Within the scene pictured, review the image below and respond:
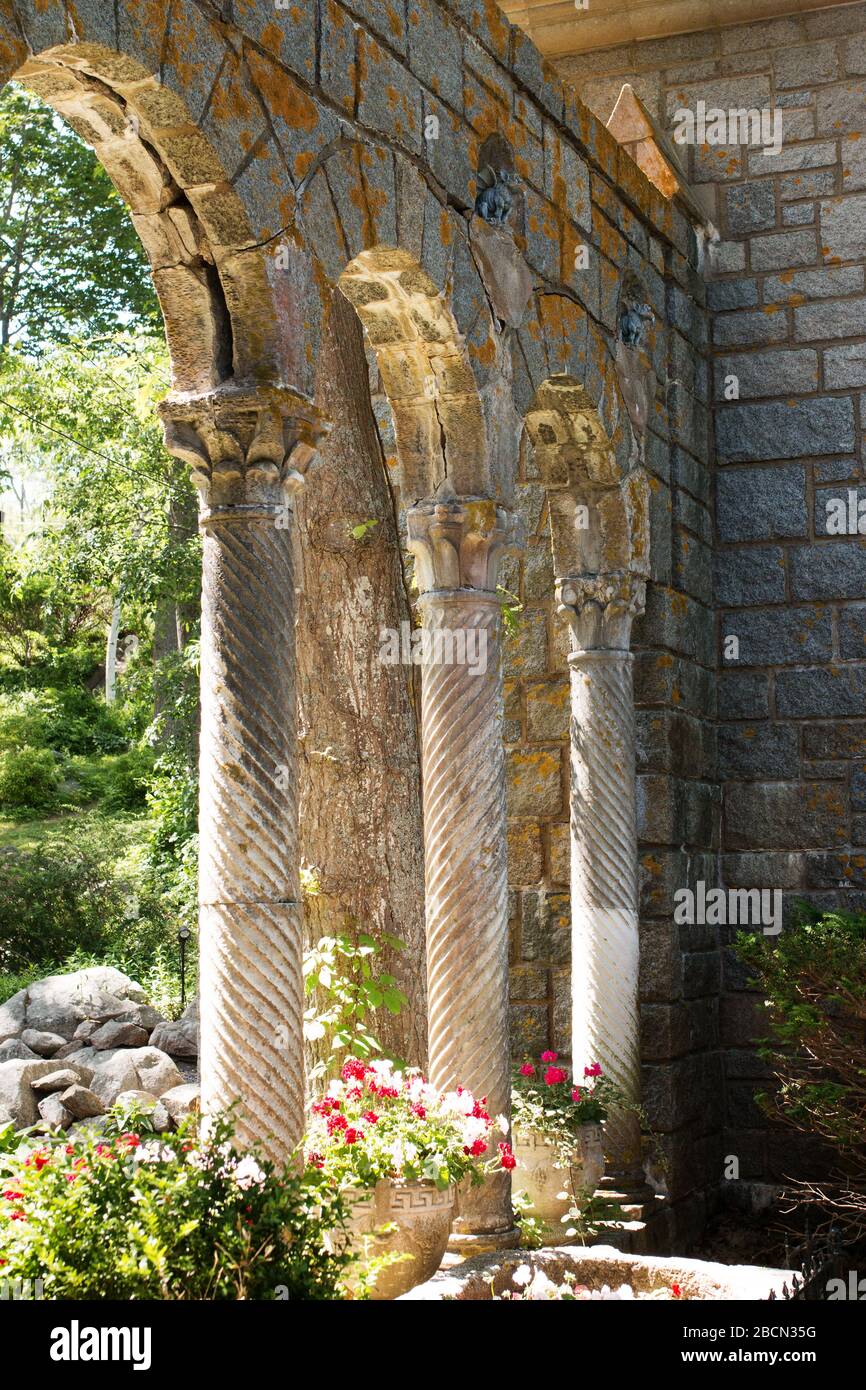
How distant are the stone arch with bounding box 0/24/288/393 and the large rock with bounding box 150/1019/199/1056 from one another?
5.42 meters

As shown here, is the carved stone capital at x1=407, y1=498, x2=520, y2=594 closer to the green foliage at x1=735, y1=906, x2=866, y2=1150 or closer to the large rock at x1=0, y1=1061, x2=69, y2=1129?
the green foliage at x1=735, y1=906, x2=866, y2=1150

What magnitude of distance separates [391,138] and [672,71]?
386 centimetres

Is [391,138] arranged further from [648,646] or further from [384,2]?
[648,646]

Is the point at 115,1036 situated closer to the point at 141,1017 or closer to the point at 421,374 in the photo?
the point at 141,1017

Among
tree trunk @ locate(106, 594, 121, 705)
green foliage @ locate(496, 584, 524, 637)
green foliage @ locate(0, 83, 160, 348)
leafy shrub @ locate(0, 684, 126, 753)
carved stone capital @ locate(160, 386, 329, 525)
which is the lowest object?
carved stone capital @ locate(160, 386, 329, 525)

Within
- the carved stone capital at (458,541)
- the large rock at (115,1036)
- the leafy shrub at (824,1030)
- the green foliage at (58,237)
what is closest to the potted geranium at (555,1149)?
the leafy shrub at (824,1030)

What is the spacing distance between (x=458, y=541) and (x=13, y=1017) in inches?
196

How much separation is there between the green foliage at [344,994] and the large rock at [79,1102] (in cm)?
207

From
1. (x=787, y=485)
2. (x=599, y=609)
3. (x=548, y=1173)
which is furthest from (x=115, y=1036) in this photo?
(x=787, y=485)

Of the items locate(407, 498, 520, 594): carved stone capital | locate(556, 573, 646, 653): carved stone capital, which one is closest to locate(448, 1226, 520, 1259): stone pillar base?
locate(407, 498, 520, 594): carved stone capital

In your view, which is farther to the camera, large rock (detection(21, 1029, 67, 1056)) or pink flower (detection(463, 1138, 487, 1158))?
large rock (detection(21, 1029, 67, 1056))

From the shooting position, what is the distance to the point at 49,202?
1510 cm

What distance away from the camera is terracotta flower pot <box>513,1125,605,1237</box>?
5.54 metres

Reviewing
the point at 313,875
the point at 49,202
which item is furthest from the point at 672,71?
the point at 49,202
